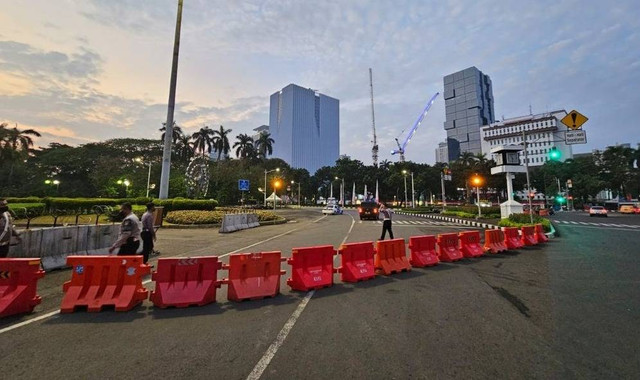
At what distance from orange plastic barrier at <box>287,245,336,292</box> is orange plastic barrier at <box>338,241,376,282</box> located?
432 millimetres

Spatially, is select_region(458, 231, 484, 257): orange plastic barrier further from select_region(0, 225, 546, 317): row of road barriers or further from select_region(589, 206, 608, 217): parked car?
select_region(589, 206, 608, 217): parked car

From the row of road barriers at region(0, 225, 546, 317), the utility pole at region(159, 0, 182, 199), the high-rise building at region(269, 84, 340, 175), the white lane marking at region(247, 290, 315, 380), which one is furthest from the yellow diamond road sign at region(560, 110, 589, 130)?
the high-rise building at region(269, 84, 340, 175)

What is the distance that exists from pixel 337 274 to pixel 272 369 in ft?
15.7

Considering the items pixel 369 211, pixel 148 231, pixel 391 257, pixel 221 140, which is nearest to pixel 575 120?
pixel 391 257

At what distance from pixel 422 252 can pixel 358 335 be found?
5579 millimetres

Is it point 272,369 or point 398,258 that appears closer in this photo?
point 272,369

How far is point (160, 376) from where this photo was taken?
10.5ft

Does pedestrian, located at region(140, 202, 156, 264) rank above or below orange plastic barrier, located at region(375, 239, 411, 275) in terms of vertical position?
above

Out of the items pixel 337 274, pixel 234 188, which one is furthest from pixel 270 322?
pixel 234 188

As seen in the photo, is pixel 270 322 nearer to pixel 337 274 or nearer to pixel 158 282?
pixel 158 282

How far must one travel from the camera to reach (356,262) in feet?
24.7

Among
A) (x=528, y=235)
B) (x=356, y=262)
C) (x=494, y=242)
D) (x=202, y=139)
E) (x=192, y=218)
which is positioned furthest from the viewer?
(x=202, y=139)

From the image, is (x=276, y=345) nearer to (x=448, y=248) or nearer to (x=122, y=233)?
(x=122, y=233)

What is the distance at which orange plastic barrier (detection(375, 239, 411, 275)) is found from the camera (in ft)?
26.5
